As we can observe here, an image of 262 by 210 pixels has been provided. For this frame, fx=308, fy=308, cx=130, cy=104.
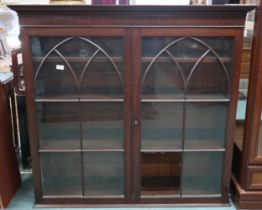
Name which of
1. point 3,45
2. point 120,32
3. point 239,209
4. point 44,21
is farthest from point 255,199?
point 3,45

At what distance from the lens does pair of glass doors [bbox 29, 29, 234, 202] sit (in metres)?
1.88

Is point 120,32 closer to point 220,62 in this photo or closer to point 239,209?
point 220,62

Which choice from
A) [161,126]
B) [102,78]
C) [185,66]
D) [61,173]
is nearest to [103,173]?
[61,173]

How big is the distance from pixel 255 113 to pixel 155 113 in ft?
2.05

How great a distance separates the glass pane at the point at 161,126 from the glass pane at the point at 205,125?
0.06 metres

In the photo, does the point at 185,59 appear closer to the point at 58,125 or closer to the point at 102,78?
the point at 102,78

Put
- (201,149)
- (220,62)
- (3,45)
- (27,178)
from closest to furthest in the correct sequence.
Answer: (220,62) < (201,149) < (27,178) < (3,45)

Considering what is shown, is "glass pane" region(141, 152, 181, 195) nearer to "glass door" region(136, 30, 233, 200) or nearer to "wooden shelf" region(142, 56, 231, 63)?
"glass door" region(136, 30, 233, 200)

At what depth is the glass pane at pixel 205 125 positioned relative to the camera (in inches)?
79.5

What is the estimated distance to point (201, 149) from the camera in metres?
2.07

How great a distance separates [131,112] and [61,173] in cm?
67

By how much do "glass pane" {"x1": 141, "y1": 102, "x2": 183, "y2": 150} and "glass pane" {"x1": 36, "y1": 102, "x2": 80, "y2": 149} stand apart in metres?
0.45

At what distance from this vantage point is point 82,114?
6.63 ft

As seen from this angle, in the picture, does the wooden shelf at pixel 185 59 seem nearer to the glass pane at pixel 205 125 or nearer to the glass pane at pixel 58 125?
the glass pane at pixel 205 125
